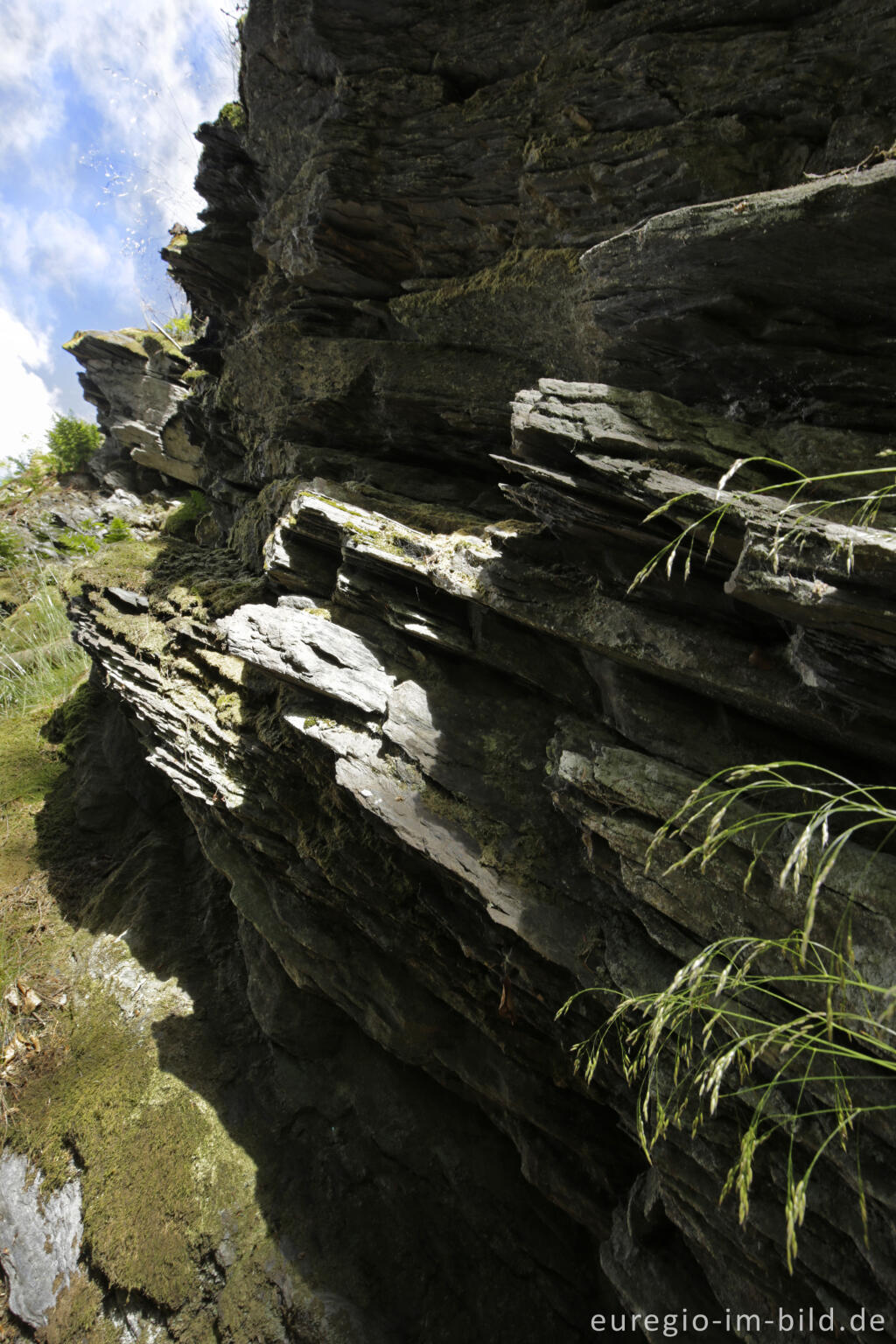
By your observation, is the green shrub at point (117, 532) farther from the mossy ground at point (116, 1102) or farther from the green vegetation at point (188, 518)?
the mossy ground at point (116, 1102)

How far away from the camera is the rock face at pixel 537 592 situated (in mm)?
3549

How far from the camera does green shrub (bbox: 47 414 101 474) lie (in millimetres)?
19484

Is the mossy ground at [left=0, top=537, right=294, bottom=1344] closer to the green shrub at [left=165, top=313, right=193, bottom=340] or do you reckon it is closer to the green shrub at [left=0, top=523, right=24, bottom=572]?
the green shrub at [left=0, top=523, right=24, bottom=572]

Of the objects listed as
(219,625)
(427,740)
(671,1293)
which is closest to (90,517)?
(219,625)

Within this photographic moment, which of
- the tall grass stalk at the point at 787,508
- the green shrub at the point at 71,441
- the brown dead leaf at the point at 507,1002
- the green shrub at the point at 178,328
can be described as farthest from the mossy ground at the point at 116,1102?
the green shrub at the point at 71,441

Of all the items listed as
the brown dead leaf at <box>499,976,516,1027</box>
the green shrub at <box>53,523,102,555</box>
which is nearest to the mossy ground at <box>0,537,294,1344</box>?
the brown dead leaf at <box>499,976,516,1027</box>

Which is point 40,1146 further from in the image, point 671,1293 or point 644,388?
point 644,388

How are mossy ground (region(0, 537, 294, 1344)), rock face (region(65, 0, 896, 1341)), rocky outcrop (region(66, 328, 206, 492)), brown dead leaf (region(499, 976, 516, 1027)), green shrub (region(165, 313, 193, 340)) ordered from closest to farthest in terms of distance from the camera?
rock face (region(65, 0, 896, 1341)) < brown dead leaf (region(499, 976, 516, 1027)) < mossy ground (region(0, 537, 294, 1344)) < rocky outcrop (region(66, 328, 206, 492)) < green shrub (region(165, 313, 193, 340))

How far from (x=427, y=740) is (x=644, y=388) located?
2.83 m

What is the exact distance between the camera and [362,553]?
5.68m

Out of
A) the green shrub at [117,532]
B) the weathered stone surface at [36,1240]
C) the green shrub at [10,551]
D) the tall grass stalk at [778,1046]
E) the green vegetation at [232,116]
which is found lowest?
the weathered stone surface at [36,1240]

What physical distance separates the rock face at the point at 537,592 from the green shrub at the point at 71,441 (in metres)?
12.8

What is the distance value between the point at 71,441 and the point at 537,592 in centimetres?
1940

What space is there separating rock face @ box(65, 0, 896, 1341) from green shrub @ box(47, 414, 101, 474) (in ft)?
41.9
